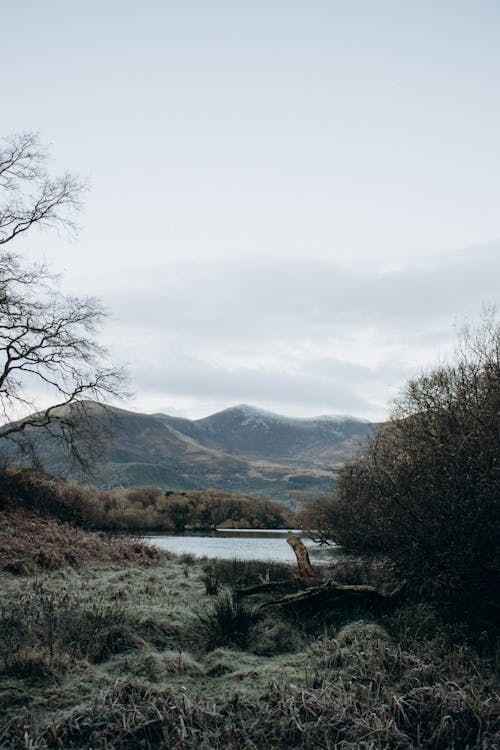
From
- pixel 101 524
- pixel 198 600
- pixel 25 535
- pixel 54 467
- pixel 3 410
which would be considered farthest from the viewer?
pixel 54 467

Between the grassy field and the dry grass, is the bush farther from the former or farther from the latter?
the dry grass

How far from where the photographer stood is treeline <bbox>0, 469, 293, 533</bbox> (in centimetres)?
2419

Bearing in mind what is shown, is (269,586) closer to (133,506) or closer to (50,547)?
(50,547)

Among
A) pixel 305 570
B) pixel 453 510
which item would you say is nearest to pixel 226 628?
pixel 305 570

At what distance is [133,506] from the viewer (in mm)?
56406

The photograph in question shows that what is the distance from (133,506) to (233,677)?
166 ft

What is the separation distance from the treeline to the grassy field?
13.3m

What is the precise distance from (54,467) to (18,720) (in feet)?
522

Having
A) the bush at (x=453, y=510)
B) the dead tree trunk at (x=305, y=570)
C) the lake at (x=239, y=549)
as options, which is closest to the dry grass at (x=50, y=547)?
the lake at (x=239, y=549)

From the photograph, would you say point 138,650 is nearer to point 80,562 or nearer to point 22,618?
point 22,618

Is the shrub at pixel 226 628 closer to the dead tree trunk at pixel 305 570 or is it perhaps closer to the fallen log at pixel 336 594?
→ the fallen log at pixel 336 594

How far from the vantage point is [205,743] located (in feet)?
19.7

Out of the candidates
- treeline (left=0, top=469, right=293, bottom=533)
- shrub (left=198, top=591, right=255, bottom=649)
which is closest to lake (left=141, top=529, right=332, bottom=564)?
treeline (left=0, top=469, right=293, bottom=533)

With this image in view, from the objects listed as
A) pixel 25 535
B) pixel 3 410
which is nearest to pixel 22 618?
pixel 25 535
